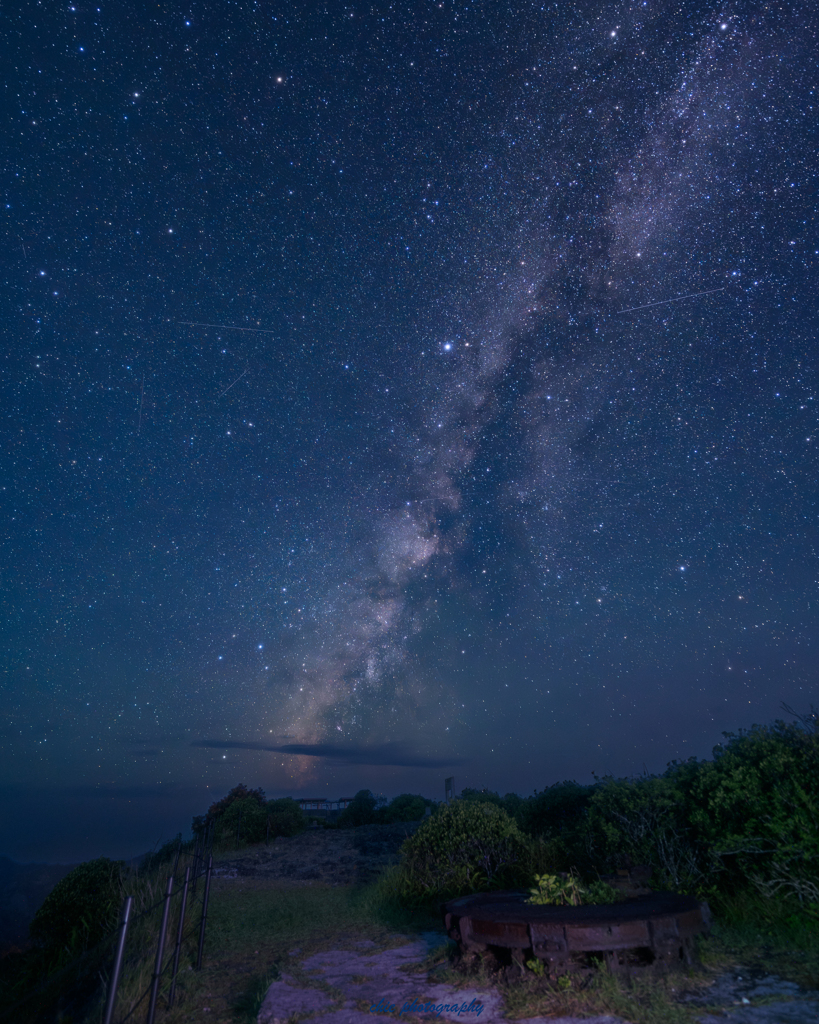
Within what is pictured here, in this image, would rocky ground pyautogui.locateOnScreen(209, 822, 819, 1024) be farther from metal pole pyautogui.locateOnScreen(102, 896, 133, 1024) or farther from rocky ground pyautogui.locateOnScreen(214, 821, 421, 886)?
rocky ground pyautogui.locateOnScreen(214, 821, 421, 886)

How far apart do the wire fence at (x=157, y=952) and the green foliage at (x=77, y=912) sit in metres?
1.08

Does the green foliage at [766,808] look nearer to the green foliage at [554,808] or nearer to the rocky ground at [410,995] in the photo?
the rocky ground at [410,995]

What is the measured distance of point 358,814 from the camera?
3011 centimetres

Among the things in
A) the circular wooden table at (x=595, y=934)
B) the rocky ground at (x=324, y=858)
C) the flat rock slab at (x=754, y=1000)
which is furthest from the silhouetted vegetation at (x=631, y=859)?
the rocky ground at (x=324, y=858)

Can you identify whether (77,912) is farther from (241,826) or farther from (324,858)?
(241,826)

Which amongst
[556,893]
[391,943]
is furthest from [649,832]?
[391,943]

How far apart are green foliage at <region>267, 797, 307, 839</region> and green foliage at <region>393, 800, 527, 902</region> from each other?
1613 centimetres

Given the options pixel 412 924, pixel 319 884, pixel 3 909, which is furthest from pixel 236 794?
pixel 3 909

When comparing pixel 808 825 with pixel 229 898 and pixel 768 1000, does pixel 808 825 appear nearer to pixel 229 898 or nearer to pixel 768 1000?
pixel 768 1000

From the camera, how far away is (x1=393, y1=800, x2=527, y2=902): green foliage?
11.0 metres

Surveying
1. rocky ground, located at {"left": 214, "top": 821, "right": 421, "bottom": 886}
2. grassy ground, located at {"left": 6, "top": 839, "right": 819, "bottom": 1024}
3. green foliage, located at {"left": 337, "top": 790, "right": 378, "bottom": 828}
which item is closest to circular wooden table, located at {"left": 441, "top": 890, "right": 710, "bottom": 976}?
grassy ground, located at {"left": 6, "top": 839, "right": 819, "bottom": 1024}

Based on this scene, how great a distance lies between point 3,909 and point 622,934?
97.6 m

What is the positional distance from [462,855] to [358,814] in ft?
71.0

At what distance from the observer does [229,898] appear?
44.2 ft
